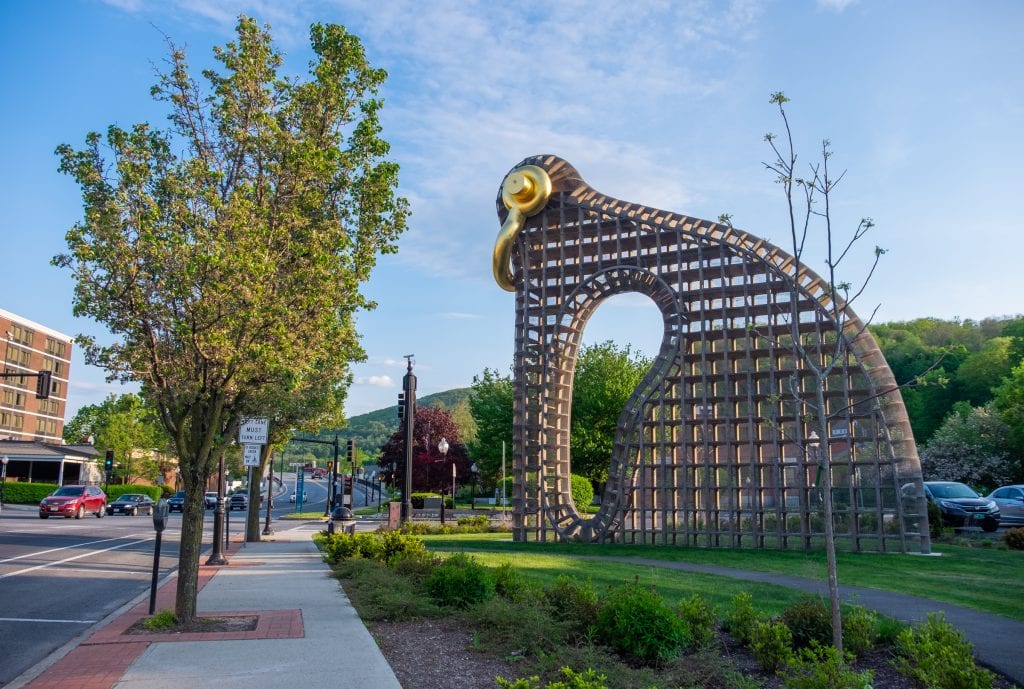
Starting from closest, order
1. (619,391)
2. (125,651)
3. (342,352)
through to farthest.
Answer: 1. (125,651)
2. (342,352)
3. (619,391)

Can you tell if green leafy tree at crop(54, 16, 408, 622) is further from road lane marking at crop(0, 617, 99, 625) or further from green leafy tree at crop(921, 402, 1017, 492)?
green leafy tree at crop(921, 402, 1017, 492)

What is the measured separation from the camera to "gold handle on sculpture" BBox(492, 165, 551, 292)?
21625mm

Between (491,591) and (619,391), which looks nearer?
(491,591)

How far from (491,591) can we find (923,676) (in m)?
5.51

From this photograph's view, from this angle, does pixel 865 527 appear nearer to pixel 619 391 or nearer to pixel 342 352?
pixel 342 352

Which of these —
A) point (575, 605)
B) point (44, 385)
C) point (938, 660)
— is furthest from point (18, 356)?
point (938, 660)

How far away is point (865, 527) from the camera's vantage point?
1777 cm

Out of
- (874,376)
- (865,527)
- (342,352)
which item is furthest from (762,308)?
(342,352)

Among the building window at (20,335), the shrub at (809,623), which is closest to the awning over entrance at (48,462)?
the building window at (20,335)

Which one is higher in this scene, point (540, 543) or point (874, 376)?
point (874, 376)

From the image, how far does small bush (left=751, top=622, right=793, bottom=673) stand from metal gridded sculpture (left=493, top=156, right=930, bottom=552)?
902 centimetres

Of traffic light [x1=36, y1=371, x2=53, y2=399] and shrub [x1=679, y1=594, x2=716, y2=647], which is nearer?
shrub [x1=679, y1=594, x2=716, y2=647]

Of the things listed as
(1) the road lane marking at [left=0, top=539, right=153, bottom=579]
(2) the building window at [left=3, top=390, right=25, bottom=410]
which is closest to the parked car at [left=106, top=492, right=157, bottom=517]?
(1) the road lane marking at [left=0, top=539, right=153, bottom=579]

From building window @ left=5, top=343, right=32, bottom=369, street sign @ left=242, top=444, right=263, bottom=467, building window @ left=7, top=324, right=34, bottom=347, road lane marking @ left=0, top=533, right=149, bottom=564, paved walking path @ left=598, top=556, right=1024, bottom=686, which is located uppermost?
building window @ left=7, top=324, right=34, bottom=347
